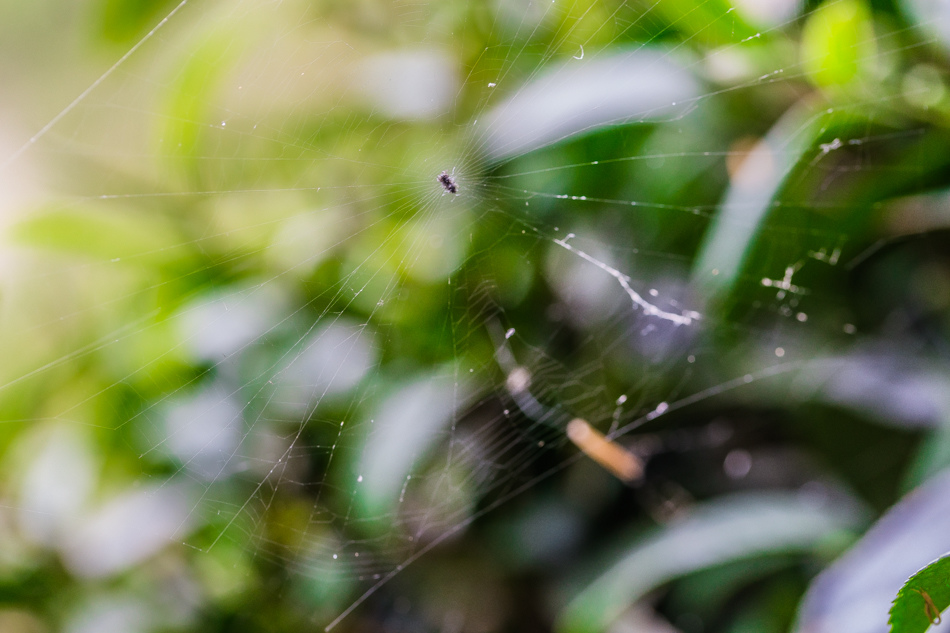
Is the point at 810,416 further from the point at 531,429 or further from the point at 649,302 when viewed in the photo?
the point at 531,429

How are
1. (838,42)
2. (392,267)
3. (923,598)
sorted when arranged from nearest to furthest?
(923,598) < (838,42) < (392,267)

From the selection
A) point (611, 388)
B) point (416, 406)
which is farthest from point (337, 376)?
point (611, 388)

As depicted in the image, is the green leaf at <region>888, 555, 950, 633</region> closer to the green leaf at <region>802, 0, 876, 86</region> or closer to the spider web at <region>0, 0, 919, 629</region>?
the spider web at <region>0, 0, 919, 629</region>

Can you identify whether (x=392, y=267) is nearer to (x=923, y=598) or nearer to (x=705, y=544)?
(x=705, y=544)

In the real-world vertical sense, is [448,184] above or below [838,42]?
above

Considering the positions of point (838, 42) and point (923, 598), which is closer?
point (923, 598)

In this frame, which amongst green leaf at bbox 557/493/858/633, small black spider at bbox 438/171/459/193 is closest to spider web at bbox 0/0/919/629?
small black spider at bbox 438/171/459/193

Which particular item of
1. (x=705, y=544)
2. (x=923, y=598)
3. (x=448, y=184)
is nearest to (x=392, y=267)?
(x=448, y=184)
